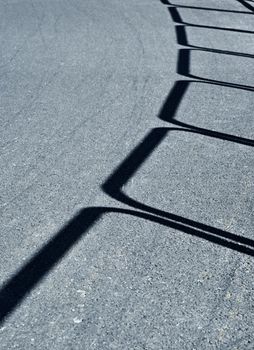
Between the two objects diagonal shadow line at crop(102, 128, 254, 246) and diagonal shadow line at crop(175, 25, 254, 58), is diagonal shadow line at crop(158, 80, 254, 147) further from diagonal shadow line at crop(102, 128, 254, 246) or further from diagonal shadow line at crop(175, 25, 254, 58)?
diagonal shadow line at crop(175, 25, 254, 58)

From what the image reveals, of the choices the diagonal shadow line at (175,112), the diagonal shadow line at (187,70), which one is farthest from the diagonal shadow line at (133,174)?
the diagonal shadow line at (187,70)

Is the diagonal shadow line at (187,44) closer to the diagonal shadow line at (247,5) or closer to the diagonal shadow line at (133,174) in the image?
the diagonal shadow line at (247,5)

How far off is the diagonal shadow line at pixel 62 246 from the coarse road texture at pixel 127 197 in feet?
0.04

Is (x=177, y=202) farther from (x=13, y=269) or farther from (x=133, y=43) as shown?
(x=133, y=43)

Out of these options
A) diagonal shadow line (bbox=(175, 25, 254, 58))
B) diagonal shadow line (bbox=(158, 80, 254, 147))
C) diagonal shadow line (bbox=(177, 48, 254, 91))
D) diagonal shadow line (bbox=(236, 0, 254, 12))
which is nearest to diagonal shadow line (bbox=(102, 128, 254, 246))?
diagonal shadow line (bbox=(158, 80, 254, 147))

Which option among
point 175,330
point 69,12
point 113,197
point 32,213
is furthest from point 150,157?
point 69,12

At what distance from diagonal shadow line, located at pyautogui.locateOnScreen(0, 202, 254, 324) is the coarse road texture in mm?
12

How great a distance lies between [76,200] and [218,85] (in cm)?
371

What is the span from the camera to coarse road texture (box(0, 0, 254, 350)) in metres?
4.23

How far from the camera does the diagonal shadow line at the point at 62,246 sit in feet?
14.7

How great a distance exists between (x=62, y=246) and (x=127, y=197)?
3.06 ft

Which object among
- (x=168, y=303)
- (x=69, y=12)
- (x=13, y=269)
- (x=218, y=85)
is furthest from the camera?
(x=69, y=12)

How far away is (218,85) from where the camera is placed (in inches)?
350

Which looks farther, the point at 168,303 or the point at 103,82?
the point at 103,82
